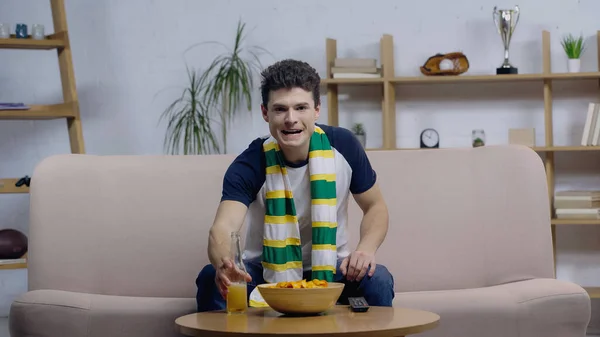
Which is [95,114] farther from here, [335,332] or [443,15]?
[335,332]

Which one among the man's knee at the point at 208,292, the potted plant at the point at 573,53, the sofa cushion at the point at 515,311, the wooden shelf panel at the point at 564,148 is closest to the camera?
the man's knee at the point at 208,292

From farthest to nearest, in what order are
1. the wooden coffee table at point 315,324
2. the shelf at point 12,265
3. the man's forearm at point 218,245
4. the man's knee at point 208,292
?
the shelf at point 12,265, the man's knee at point 208,292, the man's forearm at point 218,245, the wooden coffee table at point 315,324

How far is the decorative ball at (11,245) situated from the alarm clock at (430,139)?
222cm

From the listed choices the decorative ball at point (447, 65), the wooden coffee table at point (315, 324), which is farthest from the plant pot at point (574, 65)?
the wooden coffee table at point (315, 324)

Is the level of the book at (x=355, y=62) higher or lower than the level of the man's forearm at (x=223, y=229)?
higher

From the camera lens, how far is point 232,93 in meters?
5.20

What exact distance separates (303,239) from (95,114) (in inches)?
115

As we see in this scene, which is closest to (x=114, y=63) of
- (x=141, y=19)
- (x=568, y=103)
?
(x=141, y=19)

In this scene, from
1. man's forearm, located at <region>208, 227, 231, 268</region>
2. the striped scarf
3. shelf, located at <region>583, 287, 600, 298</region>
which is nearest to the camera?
man's forearm, located at <region>208, 227, 231, 268</region>

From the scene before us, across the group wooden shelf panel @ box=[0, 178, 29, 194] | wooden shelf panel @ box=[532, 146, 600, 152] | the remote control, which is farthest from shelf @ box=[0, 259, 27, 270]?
the remote control

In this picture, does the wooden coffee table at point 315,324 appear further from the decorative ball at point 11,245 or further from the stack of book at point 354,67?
the stack of book at point 354,67

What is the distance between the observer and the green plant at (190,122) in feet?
16.8

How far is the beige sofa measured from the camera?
3242mm

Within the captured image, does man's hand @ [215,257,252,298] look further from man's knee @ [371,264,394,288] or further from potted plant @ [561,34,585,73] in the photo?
potted plant @ [561,34,585,73]
